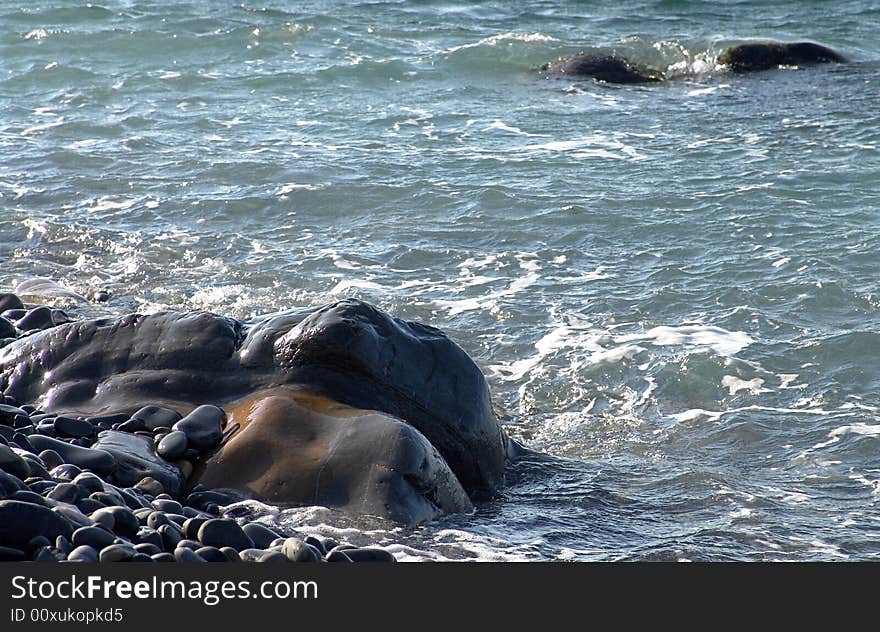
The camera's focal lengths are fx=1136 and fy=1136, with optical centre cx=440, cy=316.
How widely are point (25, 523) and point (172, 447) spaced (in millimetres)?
1599

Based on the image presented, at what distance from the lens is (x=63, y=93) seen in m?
16.5

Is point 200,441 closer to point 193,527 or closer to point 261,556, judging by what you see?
point 193,527

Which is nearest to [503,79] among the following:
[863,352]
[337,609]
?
[863,352]

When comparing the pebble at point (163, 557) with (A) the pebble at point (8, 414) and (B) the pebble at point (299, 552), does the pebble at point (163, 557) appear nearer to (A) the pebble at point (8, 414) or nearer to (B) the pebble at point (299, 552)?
(B) the pebble at point (299, 552)

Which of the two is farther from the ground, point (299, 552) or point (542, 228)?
point (299, 552)

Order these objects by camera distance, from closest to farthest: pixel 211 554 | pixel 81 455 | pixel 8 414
A: pixel 211 554 < pixel 81 455 < pixel 8 414

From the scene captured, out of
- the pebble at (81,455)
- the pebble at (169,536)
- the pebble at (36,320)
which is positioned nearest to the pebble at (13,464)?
the pebble at (81,455)

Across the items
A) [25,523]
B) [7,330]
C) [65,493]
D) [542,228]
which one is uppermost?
[25,523]

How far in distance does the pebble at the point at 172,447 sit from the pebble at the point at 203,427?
0.18 feet

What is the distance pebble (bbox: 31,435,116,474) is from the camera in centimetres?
523

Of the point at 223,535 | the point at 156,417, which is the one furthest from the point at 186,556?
the point at 156,417

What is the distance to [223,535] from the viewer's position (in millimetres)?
4543

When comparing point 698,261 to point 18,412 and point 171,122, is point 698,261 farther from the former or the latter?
point 171,122

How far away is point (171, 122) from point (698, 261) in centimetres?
785
